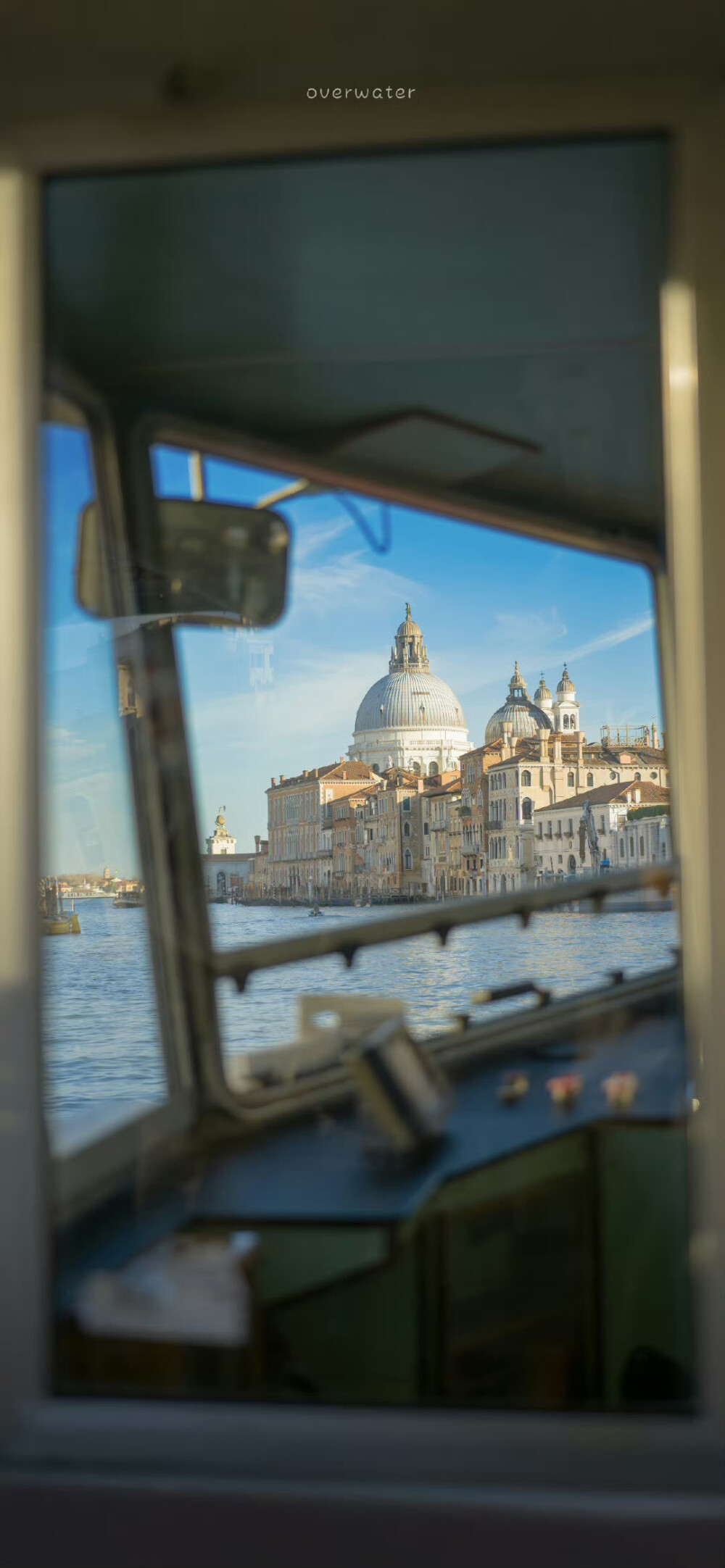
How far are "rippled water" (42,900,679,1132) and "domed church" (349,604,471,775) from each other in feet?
0.82

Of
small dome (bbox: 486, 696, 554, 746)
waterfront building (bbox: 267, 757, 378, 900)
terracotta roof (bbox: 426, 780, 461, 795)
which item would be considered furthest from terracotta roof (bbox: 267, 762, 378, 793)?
small dome (bbox: 486, 696, 554, 746)

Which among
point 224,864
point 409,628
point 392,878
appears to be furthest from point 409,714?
point 224,864

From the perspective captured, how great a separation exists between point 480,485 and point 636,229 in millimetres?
428

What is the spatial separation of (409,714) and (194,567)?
15.8 inches

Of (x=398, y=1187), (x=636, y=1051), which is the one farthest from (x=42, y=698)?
(x=636, y=1051)

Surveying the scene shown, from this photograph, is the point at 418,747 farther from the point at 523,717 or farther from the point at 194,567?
the point at 194,567

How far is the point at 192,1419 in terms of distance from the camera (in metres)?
1.54

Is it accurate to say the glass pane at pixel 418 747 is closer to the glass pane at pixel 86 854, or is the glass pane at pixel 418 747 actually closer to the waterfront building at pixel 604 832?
the waterfront building at pixel 604 832

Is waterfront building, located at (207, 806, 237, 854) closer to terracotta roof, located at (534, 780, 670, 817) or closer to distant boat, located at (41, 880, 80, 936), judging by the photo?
distant boat, located at (41, 880, 80, 936)

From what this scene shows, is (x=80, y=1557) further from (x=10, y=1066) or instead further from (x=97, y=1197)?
(x=10, y=1066)

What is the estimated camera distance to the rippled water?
156cm

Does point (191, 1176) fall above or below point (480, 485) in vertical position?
below

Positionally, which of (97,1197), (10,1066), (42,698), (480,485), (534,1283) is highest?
(480,485)

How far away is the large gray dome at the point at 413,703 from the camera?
158 centimetres
